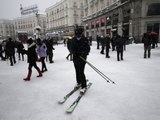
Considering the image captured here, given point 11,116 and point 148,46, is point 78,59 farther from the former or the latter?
point 148,46

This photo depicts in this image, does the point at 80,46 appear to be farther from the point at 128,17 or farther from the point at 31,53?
the point at 128,17

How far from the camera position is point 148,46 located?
32.6 ft

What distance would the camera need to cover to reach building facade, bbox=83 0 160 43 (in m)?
22.0

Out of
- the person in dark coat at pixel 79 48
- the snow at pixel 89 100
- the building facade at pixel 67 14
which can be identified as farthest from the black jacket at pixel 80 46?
the building facade at pixel 67 14

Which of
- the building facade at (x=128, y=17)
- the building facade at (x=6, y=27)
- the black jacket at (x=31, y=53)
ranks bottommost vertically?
the black jacket at (x=31, y=53)

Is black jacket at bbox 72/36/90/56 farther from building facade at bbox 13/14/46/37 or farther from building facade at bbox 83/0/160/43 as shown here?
building facade at bbox 13/14/46/37

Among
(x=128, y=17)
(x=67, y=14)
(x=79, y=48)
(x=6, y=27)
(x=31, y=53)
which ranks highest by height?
(x=6, y=27)

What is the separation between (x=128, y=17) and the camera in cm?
2492

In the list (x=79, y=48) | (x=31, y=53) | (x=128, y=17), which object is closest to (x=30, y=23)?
(x=128, y=17)

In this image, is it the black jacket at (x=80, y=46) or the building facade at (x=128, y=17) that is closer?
the black jacket at (x=80, y=46)

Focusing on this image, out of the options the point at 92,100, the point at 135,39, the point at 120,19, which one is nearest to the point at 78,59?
the point at 92,100

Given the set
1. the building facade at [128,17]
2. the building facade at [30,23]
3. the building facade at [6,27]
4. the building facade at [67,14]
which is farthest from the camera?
the building facade at [6,27]

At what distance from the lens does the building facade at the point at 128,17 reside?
2195 centimetres

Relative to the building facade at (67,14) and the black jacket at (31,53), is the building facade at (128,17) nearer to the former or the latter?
the building facade at (67,14)
